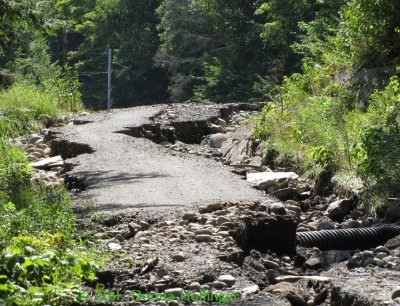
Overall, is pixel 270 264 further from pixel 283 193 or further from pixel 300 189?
pixel 300 189

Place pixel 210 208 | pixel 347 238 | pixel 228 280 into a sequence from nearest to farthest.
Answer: pixel 228 280 → pixel 347 238 → pixel 210 208

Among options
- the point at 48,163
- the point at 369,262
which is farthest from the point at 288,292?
the point at 48,163

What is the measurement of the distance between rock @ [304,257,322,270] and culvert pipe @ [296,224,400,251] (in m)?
0.51

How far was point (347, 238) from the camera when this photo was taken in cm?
931

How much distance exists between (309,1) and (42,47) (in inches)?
553

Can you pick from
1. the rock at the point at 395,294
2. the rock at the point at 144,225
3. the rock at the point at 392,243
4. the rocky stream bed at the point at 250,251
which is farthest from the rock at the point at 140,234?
the rock at the point at 395,294

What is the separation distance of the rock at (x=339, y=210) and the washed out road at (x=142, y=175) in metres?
1.03

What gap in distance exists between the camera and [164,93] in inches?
1961

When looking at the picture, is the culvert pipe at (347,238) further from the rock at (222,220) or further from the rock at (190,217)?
the rock at (190,217)

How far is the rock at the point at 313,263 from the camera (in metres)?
8.47

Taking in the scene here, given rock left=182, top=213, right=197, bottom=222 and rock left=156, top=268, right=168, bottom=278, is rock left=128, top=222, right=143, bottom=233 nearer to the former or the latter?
rock left=182, top=213, right=197, bottom=222

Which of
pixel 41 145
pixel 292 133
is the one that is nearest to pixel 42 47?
pixel 41 145

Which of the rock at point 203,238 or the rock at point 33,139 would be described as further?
the rock at point 33,139

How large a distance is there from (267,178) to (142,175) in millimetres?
1763
